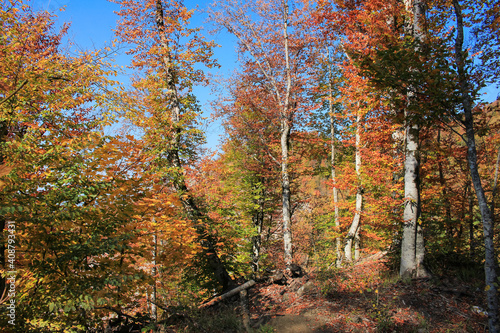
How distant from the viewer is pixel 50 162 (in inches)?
156

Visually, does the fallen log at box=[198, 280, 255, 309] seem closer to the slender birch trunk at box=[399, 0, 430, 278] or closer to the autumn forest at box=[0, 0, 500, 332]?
the autumn forest at box=[0, 0, 500, 332]

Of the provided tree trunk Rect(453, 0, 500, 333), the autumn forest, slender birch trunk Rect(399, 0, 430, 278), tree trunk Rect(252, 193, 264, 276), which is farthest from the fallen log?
tree trunk Rect(252, 193, 264, 276)

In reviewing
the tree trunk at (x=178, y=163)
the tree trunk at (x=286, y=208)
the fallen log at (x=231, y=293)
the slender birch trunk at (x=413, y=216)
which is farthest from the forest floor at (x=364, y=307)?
the tree trunk at (x=286, y=208)

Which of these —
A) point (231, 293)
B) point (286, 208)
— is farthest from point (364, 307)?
point (286, 208)

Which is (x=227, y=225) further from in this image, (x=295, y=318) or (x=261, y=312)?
(x=295, y=318)

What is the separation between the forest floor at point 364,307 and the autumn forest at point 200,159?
0.32 metres

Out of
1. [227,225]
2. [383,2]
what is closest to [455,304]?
[227,225]

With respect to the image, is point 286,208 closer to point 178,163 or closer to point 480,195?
point 178,163

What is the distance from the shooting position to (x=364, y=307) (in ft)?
20.6

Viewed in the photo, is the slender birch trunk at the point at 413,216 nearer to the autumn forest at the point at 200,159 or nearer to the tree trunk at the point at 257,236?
the autumn forest at the point at 200,159

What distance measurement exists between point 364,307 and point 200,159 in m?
9.11

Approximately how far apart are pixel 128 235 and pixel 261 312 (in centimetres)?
523

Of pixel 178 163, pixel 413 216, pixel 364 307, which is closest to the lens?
pixel 364 307

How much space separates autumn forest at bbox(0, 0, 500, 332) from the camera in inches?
149
